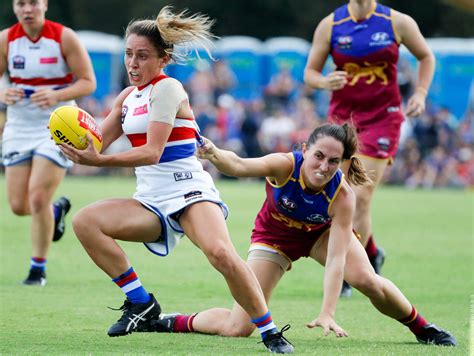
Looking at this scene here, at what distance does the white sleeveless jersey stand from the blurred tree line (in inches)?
1164

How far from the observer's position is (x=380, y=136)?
30.4 ft

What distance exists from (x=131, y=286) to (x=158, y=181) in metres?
0.70

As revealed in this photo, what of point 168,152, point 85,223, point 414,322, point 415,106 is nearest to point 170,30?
point 168,152

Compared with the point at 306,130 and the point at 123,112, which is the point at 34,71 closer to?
the point at 123,112

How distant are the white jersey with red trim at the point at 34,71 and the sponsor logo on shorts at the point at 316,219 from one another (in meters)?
3.17

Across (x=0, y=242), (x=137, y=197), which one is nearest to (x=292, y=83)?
(x=0, y=242)

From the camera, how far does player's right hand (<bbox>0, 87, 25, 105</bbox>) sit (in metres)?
9.16

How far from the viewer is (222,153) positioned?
20.4ft

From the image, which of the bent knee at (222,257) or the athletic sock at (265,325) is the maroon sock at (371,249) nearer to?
the athletic sock at (265,325)

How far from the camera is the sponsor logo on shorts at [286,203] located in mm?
6824

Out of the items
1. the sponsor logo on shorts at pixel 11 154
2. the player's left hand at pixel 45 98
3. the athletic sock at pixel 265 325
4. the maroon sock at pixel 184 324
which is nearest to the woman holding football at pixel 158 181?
the athletic sock at pixel 265 325

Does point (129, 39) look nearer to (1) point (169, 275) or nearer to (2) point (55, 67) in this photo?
(2) point (55, 67)

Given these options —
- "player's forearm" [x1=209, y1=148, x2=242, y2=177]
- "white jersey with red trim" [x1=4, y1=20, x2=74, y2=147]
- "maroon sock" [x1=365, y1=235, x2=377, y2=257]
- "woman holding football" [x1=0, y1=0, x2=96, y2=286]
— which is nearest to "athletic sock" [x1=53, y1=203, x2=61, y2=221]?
"woman holding football" [x1=0, y1=0, x2=96, y2=286]

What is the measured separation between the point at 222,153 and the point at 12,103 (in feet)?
11.8
